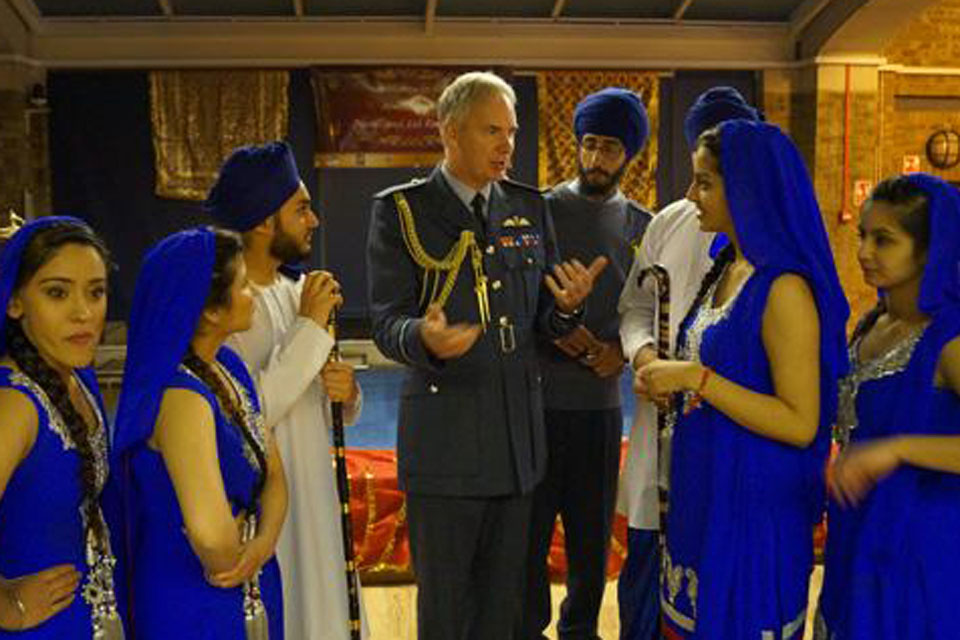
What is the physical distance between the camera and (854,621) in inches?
86.2

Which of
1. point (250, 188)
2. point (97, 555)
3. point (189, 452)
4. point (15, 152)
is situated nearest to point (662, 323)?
point (250, 188)

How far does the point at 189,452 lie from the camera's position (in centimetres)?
190

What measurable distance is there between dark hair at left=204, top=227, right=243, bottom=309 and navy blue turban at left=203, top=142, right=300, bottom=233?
1.70ft

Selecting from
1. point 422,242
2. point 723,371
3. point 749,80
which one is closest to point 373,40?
point 749,80

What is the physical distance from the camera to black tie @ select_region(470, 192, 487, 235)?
2885 mm

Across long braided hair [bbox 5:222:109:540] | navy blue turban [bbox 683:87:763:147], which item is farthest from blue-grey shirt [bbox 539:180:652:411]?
long braided hair [bbox 5:222:109:540]

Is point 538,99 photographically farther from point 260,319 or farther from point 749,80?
point 260,319

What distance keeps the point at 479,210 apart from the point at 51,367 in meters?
1.29

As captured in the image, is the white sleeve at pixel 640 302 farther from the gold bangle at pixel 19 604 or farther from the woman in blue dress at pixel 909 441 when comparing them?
the gold bangle at pixel 19 604

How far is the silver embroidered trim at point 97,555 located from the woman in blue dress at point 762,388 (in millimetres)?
1162

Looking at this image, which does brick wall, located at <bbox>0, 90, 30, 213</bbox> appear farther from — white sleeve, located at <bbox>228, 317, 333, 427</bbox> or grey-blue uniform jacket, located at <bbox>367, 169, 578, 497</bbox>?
white sleeve, located at <bbox>228, 317, 333, 427</bbox>

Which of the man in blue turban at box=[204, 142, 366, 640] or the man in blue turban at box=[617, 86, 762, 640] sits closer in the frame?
the man in blue turban at box=[204, 142, 366, 640]

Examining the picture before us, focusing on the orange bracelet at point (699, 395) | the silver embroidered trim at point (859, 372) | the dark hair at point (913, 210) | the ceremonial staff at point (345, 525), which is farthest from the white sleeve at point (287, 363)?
the dark hair at point (913, 210)

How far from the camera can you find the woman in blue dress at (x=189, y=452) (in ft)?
6.26
